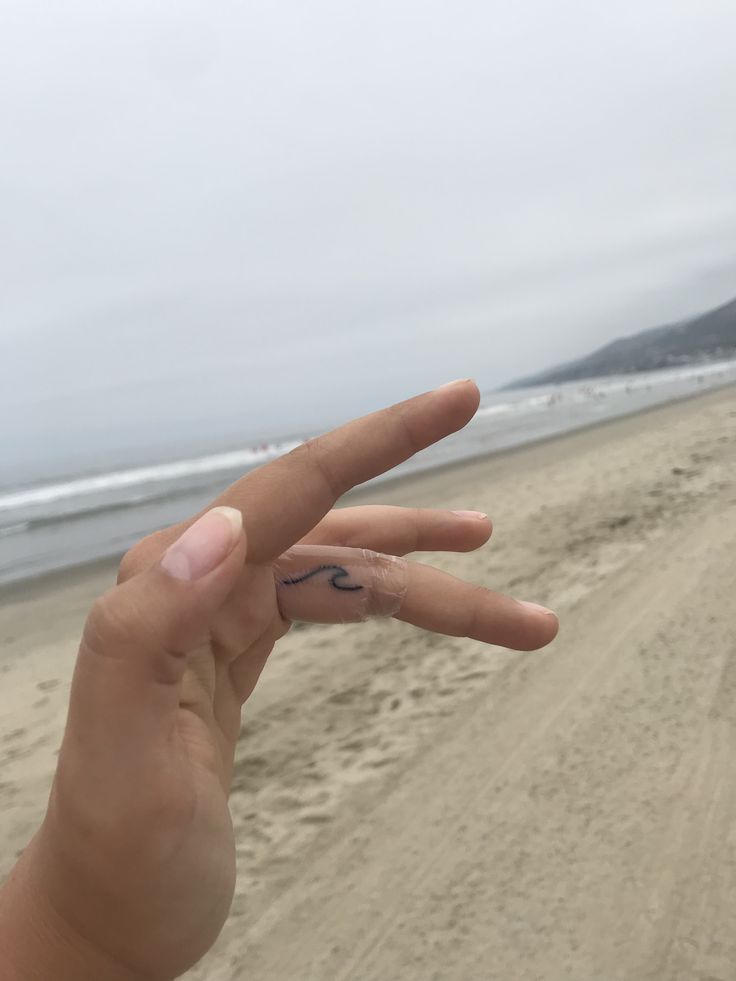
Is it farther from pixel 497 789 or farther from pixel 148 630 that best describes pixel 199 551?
pixel 497 789

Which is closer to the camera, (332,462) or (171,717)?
(171,717)

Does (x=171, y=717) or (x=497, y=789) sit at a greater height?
(x=171, y=717)

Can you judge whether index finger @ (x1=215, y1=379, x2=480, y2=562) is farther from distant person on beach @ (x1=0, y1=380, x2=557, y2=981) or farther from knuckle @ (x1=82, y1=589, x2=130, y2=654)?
knuckle @ (x1=82, y1=589, x2=130, y2=654)

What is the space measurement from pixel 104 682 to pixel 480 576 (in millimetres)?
4942

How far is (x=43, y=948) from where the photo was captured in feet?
3.13

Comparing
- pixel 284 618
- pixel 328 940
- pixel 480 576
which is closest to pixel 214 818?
pixel 284 618

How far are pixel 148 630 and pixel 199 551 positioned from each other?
12cm

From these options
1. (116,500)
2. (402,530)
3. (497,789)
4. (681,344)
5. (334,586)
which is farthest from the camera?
(681,344)

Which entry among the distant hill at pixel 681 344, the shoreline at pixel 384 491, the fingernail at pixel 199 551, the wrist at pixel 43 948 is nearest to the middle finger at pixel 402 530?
the fingernail at pixel 199 551

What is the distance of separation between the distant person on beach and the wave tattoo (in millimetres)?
55

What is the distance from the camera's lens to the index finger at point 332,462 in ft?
3.34

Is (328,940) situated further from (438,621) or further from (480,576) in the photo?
(480,576)

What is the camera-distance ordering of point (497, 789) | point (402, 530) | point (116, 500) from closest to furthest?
point (402, 530) < point (497, 789) < point (116, 500)

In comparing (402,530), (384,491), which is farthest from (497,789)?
(384,491)
